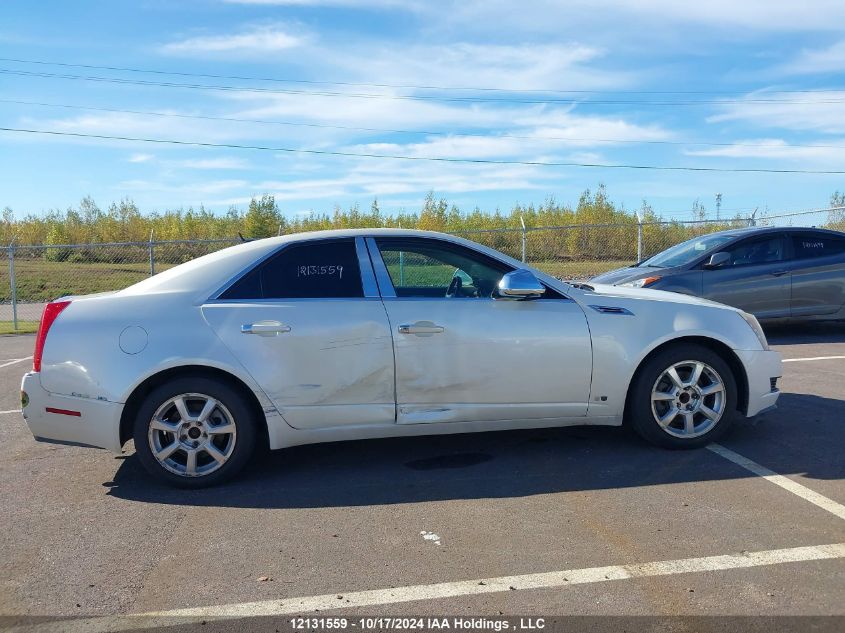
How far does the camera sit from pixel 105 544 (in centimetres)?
381

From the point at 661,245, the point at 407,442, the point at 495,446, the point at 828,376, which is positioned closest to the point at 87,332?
the point at 407,442

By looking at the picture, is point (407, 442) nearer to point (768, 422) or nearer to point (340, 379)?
point (340, 379)

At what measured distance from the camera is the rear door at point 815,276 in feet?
33.7

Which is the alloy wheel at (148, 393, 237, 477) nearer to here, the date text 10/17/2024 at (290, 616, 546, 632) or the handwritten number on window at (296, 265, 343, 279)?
the handwritten number on window at (296, 265, 343, 279)

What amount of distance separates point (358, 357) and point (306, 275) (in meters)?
0.65

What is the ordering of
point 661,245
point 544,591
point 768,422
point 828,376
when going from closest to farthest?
point 544,591 → point 768,422 → point 828,376 → point 661,245

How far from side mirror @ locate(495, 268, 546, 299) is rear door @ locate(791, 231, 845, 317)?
6.92 metres

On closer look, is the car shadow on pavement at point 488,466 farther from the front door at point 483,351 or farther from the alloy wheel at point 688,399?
the front door at point 483,351

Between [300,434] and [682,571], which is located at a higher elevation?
[300,434]

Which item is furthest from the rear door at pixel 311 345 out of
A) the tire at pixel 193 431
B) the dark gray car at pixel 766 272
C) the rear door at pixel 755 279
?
the rear door at pixel 755 279

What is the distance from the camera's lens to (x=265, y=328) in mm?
4594

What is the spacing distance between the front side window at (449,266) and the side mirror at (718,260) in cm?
595

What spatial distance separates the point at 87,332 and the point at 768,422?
4.85 meters

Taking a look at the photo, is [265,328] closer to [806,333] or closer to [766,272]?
[766,272]
